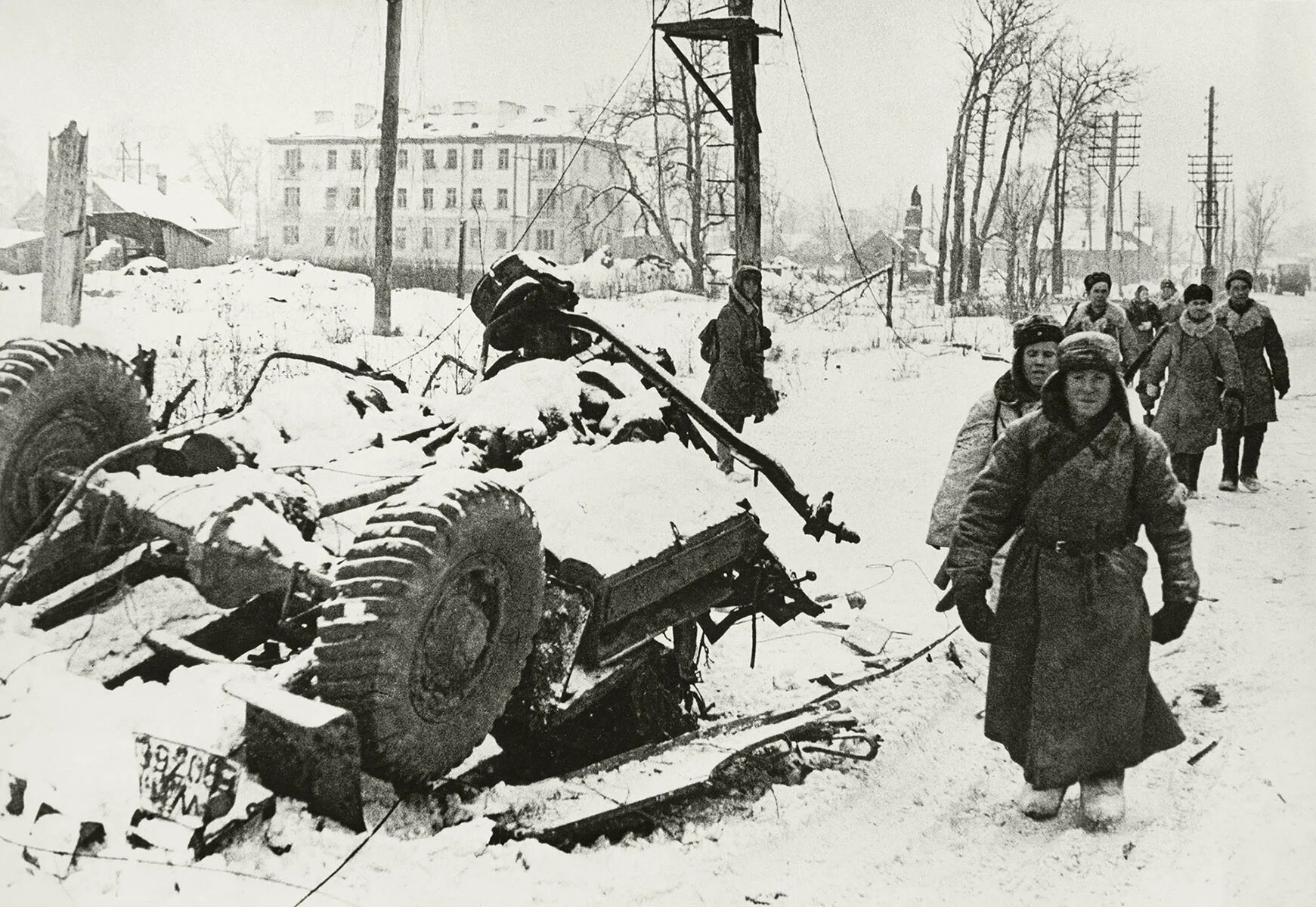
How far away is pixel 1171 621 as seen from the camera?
310cm

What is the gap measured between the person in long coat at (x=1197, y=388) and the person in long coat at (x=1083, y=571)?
5844mm

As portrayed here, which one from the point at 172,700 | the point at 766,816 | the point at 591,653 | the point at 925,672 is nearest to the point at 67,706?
the point at 172,700

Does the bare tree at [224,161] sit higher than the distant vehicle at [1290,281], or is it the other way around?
the distant vehicle at [1290,281]

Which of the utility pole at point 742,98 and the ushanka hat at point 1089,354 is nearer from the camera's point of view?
the ushanka hat at point 1089,354

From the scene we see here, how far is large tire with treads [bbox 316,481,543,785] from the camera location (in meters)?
2.63

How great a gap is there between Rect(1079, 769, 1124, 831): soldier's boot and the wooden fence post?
3580 millimetres

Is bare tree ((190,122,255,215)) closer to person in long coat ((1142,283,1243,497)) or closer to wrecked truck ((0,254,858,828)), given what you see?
wrecked truck ((0,254,858,828))

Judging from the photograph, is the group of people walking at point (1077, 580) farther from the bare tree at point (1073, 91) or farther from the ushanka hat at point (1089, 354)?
the bare tree at point (1073, 91)

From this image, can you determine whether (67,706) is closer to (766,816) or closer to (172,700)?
(172,700)

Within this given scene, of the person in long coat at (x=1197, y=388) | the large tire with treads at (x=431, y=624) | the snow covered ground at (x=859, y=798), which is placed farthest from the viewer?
the person in long coat at (x=1197, y=388)

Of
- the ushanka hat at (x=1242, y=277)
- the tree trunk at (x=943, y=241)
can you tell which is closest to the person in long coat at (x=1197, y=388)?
the ushanka hat at (x=1242, y=277)

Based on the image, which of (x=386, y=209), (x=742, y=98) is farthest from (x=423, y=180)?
(x=742, y=98)

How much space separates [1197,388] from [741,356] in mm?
3719

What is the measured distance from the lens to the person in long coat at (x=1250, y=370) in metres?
8.43
